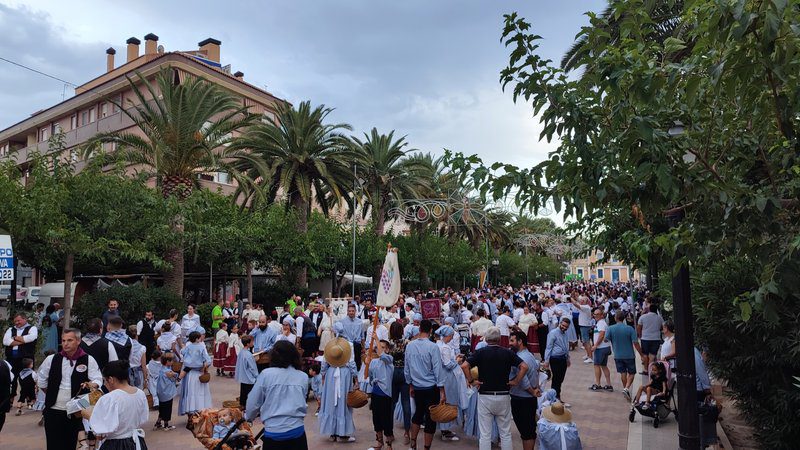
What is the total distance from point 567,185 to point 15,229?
608 inches

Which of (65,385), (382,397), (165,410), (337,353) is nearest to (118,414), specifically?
(65,385)

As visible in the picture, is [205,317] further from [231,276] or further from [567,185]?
[567,185]

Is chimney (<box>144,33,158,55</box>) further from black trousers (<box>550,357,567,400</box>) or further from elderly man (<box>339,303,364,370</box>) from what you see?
black trousers (<box>550,357,567,400</box>)

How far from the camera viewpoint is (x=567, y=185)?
15.3 feet

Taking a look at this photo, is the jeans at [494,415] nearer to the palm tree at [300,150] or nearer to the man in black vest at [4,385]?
the man in black vest at [4,385]

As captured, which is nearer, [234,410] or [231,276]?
[234,410]

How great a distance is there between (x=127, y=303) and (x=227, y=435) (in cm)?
1554

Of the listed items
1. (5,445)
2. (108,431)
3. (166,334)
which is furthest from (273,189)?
(108,431)

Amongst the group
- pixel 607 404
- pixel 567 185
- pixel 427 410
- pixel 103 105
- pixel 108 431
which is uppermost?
pixel 103 105

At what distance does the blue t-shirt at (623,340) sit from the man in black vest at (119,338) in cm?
869

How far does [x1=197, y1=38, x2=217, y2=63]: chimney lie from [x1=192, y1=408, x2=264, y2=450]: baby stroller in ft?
151

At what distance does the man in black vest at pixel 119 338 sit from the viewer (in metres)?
7.85

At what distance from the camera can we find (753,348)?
7141 millimetres

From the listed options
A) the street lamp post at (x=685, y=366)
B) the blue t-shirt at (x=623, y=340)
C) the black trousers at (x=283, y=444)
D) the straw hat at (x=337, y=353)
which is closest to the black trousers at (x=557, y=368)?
the blue t-shirt at (x=623, y=340)
